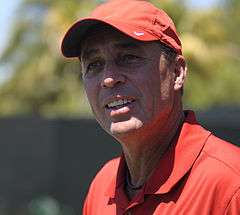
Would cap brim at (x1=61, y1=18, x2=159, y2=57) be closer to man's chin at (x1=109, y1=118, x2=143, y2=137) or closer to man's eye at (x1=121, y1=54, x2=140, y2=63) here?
man's eye at (x1=121, y1=54, x2=140, y2=63)

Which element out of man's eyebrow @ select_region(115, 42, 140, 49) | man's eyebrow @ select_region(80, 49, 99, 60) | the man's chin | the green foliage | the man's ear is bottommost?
the green foliage

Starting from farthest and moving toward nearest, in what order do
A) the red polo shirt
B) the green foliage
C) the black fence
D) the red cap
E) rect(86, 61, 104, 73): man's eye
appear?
the green foliage → the black fence → rect(86, 61, 104, 73): man's eye → the red cap → the red polo shirt

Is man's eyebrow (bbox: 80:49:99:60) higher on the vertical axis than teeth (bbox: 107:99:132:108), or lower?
higher

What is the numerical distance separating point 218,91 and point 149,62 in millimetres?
20110

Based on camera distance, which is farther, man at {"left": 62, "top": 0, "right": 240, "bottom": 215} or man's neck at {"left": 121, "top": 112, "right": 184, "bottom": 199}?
man's neck at {"left": 121, "top": 112, "right": 184, "bottom": 199}

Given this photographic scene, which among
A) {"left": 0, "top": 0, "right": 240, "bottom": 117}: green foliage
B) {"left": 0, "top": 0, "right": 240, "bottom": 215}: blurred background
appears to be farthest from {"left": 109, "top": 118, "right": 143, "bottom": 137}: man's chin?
{"left": 0, "top": 0, "right": 240, "bottom": 117}: green foliage

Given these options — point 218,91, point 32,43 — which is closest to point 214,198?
point 32,43

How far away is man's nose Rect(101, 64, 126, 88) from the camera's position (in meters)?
2.34

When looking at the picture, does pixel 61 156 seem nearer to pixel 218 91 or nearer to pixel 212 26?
pixel 212 26

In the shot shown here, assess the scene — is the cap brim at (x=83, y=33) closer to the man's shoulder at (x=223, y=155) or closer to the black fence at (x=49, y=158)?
the man's shoulder at (x=223, y=155)

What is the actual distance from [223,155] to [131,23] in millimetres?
452

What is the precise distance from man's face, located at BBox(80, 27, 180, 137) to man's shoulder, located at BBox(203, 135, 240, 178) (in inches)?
6.4

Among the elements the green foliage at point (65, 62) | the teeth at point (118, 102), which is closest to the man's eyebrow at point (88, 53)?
the teeth at point (118, 102)

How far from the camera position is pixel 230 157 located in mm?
2281
